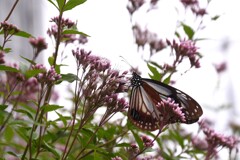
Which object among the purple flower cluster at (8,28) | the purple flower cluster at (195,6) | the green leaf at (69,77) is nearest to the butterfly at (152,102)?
the green leaf at (69,77)

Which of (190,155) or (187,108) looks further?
(190,155)

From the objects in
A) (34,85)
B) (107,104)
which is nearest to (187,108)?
(107,104)

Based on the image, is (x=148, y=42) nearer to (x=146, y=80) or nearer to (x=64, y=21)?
(x=146, y=80)

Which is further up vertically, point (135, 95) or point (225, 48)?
point (225, 48)

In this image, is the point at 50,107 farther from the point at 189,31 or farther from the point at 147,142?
the point at 189,31

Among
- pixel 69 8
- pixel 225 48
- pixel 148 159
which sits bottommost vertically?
pixel 148 159

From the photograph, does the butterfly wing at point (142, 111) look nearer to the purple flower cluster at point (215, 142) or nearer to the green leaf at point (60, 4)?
the purple flower cluster at point (215, 142)

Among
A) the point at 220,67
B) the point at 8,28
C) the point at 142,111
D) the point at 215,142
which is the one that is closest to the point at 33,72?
the point at 8,28

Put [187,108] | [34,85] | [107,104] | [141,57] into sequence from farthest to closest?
[141,57] → [34,85] → [187,108] → [107,104]

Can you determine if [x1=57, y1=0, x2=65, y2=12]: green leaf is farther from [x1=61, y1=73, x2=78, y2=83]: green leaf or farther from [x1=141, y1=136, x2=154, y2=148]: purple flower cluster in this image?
[x1=141, y1=136, x2=154, y2=148]: purple flower cluster
